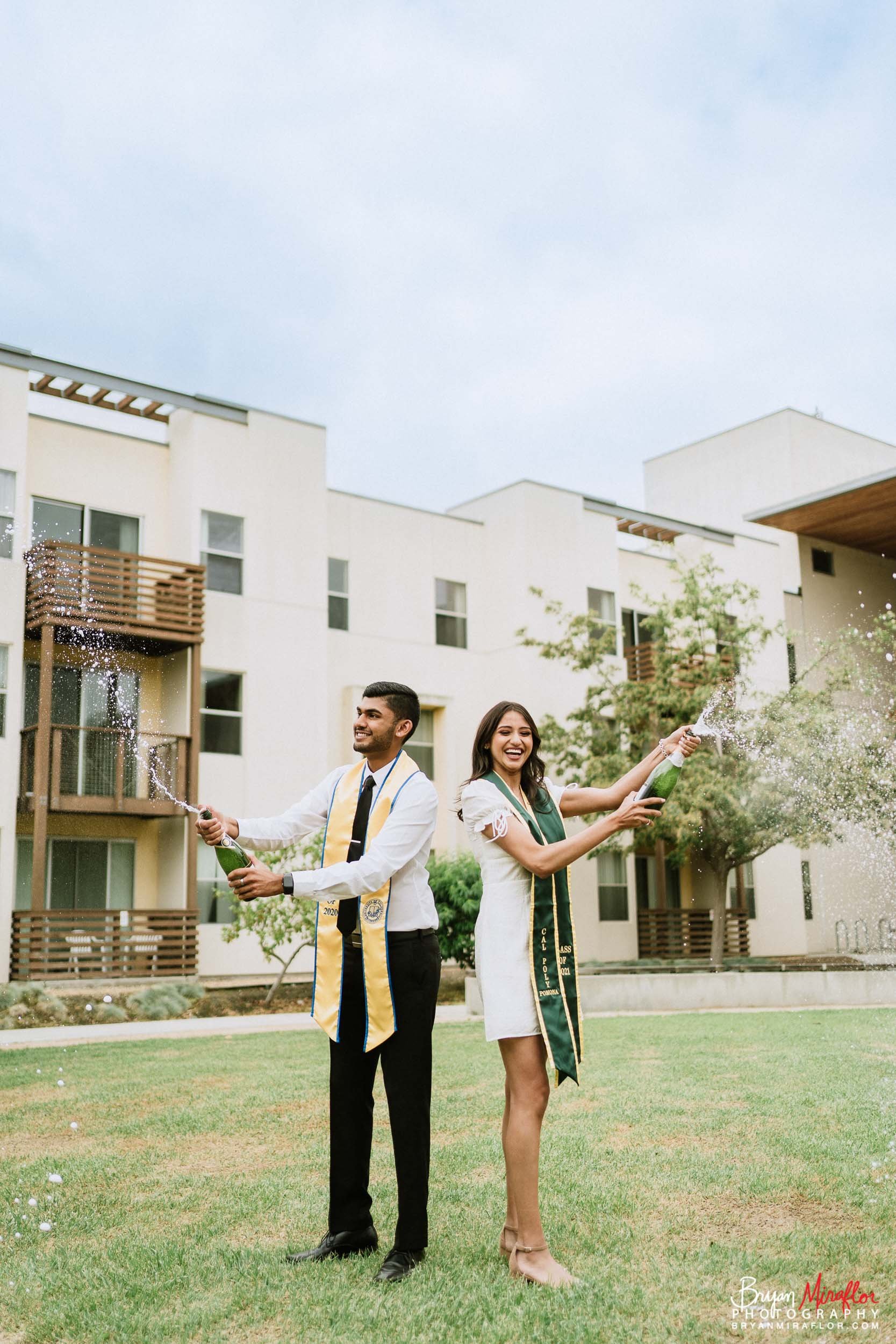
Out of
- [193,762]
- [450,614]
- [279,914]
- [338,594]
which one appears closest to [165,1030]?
[279,914]

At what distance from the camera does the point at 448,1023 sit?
14.4 m

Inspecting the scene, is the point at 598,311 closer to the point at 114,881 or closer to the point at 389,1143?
the point at 114,881

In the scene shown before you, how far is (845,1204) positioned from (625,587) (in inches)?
969

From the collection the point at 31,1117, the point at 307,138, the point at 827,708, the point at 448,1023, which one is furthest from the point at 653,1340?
the point at 827,708

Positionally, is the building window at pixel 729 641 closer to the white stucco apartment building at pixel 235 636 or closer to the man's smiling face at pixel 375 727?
the white stucco apartment building at pixel 235 636

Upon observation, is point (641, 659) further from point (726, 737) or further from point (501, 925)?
point (501, 925)

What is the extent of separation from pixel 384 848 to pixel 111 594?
17364 millimetres

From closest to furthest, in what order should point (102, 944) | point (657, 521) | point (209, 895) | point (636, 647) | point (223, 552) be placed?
point (102, 944)
point (209, 895)
point (223, 552)
point (636, 647)
point (657, 521)

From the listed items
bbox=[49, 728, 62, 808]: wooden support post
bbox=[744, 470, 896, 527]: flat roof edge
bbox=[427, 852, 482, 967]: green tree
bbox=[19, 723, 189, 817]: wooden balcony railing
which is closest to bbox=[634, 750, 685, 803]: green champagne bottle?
bbox=[427, 852, 482, 967]: green tree

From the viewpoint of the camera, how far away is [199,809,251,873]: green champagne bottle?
4410 mm

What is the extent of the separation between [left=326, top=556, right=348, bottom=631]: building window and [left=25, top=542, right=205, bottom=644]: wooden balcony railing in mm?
3398

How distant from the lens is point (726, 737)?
21.2 metres

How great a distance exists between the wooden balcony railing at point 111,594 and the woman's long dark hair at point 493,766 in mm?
15954

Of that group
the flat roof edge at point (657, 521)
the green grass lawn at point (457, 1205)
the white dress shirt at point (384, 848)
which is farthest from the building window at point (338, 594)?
the white dress shirt at point (384, 848)
